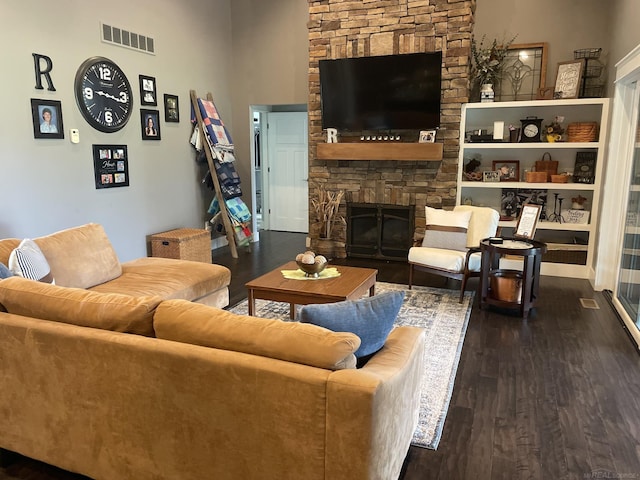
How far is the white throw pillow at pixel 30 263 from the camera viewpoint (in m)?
2.82

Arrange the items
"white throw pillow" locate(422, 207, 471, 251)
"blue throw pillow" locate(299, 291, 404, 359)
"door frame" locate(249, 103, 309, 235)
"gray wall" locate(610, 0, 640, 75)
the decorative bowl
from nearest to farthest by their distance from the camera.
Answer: "blue throw pillow" locate(299, 291, 404, 359)
the decorative bowl
"gray wall" locate(610, 0, 640, 75)
"white throw pillow" locate(422, 207, 471, 251)
"door frame" locate(249, 103, 309, 235)

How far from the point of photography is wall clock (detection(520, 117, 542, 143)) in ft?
17.6

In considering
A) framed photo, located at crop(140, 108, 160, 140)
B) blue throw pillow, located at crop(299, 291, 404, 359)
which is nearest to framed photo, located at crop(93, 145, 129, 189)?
framed photo, located at crop(140, 108, 160, 140)

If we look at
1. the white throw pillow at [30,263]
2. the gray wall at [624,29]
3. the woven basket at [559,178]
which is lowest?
the white throw pillow at [30,263]

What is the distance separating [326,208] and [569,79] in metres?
3.10

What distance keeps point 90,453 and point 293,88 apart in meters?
5.58

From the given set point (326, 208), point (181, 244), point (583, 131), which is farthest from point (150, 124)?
point (583, 131)

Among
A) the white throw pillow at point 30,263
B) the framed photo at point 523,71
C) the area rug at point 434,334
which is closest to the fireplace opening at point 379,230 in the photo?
the area rug at point 434,334

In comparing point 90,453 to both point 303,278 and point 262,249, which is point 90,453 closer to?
point 303,278

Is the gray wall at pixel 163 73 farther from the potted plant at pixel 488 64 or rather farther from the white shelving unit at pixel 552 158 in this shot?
the white shelving unit at pixel 552 158

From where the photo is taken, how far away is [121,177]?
5.14 meters

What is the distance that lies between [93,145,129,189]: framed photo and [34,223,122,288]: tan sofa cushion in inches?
54.9

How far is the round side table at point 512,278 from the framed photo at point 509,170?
1.60 meters

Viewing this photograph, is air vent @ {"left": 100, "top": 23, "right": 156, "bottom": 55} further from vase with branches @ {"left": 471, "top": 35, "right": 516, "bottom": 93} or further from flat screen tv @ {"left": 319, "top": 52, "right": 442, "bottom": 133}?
vase with branches @ {"left": 471, "top": 35, "right": 516, "bottom": 93}
